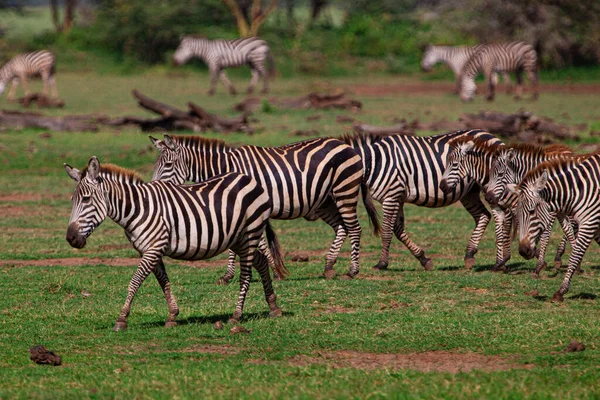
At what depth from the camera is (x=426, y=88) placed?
3750cm

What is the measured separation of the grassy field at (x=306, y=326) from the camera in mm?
7504

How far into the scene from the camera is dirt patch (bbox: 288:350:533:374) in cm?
810

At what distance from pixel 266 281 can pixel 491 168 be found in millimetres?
4023

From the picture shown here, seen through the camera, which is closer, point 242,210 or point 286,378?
point 286,378

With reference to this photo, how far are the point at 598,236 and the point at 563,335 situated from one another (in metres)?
2.29

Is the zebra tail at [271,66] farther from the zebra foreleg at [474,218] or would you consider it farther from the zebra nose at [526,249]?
the zebra nose at [526,249]

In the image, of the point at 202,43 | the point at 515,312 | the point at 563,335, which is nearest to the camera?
the point at 563,335

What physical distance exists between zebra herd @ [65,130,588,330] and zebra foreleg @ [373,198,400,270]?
15 mm

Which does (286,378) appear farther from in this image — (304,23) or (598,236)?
(304,23)

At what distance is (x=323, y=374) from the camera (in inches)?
308

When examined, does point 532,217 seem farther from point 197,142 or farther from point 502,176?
point 197,142

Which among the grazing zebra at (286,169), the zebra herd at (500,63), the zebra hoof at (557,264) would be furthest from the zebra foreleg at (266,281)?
the zebra herd at (500,63)

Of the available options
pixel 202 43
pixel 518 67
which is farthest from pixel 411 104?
pixel 202 43

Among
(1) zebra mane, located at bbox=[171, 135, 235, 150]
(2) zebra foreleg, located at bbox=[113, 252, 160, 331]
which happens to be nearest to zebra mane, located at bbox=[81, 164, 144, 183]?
(2) zebra foreleg, located at bbox=[113, 252, 160, 331]
